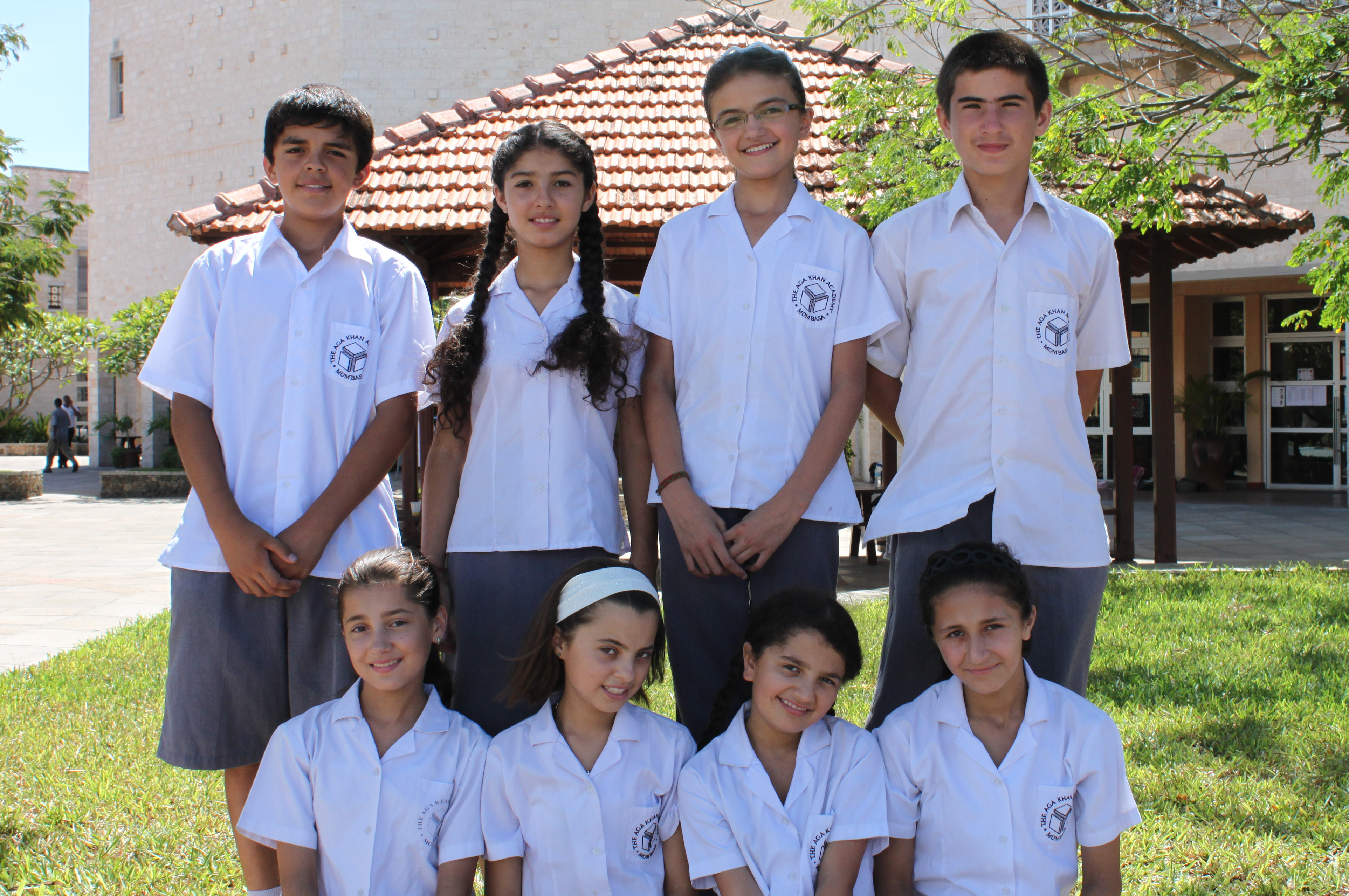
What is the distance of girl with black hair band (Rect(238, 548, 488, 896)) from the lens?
2.51 m

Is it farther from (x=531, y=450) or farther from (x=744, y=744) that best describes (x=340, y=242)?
(x=744, y=744)

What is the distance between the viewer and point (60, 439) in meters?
24.8

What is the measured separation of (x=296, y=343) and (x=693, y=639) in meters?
1.27

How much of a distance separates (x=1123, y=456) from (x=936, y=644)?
6.87 m

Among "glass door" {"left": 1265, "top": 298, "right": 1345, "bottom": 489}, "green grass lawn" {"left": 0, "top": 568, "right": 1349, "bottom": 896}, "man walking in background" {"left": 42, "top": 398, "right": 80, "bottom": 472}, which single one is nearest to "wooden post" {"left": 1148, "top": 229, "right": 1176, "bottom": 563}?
"green grass lawn" {"left": 0, "top": 568, "right": 1349, "bottom": 896}

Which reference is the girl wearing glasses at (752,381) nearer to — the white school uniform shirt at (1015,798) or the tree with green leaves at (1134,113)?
the white school uniform shirt at (1015,798)

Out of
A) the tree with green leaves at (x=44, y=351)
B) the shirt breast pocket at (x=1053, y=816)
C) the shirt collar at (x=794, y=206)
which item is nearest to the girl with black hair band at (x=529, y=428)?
the shirt collar at (x=794, y=206)

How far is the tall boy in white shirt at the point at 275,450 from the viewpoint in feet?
8.59

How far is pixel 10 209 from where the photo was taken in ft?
54.7

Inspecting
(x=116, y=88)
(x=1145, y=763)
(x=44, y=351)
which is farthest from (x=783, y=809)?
(x=44, y=351)

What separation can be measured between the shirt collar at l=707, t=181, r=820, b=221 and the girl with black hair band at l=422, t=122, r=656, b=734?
0.36m

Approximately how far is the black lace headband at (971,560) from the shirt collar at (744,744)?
1.55 feet

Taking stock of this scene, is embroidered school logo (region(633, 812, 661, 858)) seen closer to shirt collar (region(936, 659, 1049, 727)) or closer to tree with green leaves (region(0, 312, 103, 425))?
shirt collar (region(936, 659, 1049, 727))

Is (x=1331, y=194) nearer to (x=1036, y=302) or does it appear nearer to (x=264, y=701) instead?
(x=1036, y=302)
